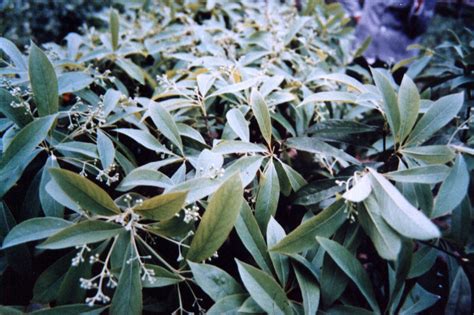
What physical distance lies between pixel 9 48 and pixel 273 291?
3.58 feet

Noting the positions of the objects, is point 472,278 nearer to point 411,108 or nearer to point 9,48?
point 411,108

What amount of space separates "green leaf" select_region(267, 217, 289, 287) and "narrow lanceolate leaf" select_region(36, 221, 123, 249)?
14.0 inches

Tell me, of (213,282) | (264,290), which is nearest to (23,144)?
(213,282)

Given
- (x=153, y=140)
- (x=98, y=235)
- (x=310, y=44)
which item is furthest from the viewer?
(x=310, y=44)

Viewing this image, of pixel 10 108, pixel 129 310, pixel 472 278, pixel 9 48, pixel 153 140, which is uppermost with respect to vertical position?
pixel 9 48

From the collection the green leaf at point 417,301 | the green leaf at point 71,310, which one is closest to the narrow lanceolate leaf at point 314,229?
the green leaf at point 417,301

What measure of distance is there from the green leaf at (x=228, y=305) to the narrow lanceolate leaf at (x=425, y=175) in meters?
0.47

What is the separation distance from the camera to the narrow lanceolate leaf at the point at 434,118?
0.94m

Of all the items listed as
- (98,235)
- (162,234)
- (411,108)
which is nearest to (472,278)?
(411,108)

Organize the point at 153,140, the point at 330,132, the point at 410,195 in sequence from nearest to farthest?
the point at 410,195, the point at 153,140, the point at 330,132

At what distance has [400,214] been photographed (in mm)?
660

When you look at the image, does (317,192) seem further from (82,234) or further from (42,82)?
(42,82)

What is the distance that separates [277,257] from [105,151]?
543 mm

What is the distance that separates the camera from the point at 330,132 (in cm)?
112
